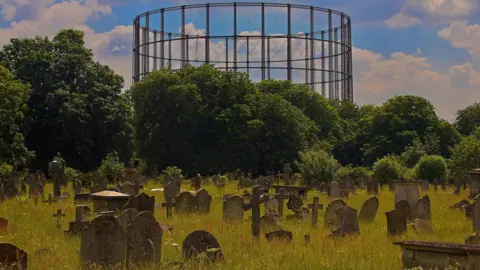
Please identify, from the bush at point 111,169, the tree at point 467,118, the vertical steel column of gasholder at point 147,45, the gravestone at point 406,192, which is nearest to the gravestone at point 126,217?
the gravestone at point 406,192

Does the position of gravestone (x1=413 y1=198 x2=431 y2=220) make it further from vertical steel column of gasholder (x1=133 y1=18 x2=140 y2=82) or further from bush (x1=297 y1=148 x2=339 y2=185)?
vertical steel column of gasholder (x1=133 y1=18 x2=140 y2=82)

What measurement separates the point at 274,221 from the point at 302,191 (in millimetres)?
8657

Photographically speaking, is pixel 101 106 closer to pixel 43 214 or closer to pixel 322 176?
pixel 322 176

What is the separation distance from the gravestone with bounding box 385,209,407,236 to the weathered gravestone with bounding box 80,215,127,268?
625cm

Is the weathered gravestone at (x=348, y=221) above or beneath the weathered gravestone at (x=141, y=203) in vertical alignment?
beneath

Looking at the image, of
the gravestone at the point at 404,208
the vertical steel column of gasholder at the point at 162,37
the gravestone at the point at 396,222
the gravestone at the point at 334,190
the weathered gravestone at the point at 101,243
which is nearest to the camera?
the weathered gravestone at the point at 101,243

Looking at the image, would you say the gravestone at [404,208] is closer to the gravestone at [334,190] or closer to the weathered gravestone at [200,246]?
the weathered gravestone at [200,246]

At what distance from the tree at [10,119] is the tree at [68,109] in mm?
4319

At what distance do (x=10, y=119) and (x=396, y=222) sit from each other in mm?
24053

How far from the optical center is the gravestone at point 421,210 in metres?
17.6

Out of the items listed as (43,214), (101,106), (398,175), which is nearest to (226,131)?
(101,106)

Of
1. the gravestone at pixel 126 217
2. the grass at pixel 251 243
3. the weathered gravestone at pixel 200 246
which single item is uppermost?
the gravestone at pixel 126 217

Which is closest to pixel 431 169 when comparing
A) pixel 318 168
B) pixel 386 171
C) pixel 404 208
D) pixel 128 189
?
pixel 386 171

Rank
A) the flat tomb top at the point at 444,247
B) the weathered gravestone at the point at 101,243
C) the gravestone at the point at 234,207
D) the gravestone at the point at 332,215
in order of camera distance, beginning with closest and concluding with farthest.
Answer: the flat tomb top at the point at 444,247 → the weathered gravestone at the point at 101,243 → the gravestone at the point at 332,215 → the gravestone at the point at 234,207
